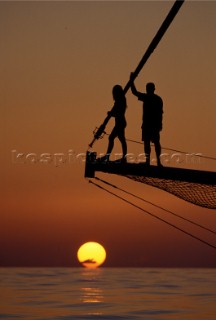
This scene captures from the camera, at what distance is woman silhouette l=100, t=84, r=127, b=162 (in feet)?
52.6

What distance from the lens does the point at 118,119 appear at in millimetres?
16391

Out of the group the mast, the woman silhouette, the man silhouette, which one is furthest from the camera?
the woman silhouette

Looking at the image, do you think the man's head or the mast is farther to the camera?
the man's head

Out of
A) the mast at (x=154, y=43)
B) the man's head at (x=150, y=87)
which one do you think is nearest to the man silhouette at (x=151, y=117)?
the man's head at (x=150, y=87)

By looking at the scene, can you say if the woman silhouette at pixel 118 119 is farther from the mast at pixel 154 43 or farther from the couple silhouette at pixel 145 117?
the mast at pixel 154 43

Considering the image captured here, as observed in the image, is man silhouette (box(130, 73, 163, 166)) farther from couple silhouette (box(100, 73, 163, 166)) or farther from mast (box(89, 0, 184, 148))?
mast (box(89, 0, 184, 148))

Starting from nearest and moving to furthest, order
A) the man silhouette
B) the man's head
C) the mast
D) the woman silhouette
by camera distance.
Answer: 1. the mast
2. the man's head
3. the man silhouette
4. the woman silhouette

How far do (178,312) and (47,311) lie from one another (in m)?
5.07

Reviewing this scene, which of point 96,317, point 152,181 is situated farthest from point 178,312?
point 152,181

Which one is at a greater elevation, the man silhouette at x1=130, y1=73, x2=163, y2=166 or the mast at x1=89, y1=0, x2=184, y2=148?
the mast at x1=89, y1=0, x2=184, y2=148

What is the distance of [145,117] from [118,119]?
0.96m

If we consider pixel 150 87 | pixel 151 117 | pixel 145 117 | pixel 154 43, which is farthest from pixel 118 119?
pixel 154 43

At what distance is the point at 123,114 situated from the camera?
16.3m

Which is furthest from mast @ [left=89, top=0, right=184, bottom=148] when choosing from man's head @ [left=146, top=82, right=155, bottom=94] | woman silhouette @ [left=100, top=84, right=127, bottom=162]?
man's head @ [left=146, top=82, right=155, bottom=94]
